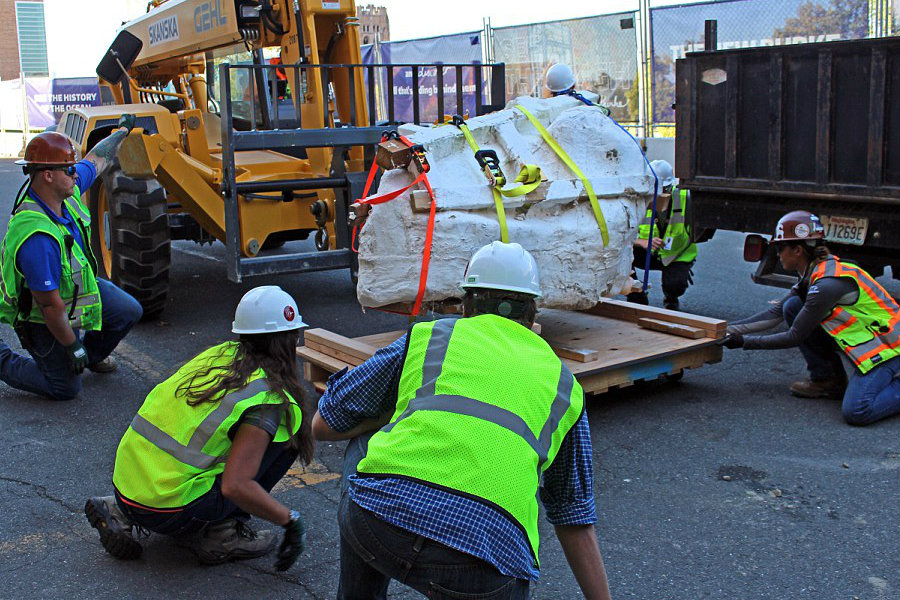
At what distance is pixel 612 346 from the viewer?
220 inches

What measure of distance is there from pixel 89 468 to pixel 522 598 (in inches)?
123

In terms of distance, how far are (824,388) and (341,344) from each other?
9.14 feet

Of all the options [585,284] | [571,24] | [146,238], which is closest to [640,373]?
[585,284]

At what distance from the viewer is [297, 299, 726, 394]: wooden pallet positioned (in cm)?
527

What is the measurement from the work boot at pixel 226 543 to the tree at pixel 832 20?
10.2 metres

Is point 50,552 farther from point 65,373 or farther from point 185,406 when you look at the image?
point 65,373

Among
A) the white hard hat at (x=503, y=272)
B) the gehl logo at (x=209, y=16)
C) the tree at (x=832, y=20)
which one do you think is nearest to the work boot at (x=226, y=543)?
the white hard hat at (x=503, y=272)

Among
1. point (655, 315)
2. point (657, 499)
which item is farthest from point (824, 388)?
point (657, 499)

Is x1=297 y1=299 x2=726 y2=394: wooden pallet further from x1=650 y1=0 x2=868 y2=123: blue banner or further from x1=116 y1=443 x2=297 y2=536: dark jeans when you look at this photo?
x1=650 y1=0 x2=868 y2=123: blue banner

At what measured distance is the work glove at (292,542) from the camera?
3.40 m

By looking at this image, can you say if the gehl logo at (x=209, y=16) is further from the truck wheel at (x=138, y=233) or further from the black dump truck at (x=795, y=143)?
the black dump truck at (x=795, y=143)

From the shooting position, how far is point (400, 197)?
4.97m

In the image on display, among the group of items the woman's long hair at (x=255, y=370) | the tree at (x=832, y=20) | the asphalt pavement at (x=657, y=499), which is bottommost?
the asphalt pavement at (x=657, y=499)

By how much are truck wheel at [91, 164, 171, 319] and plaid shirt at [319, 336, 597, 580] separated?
5051 millimetres
